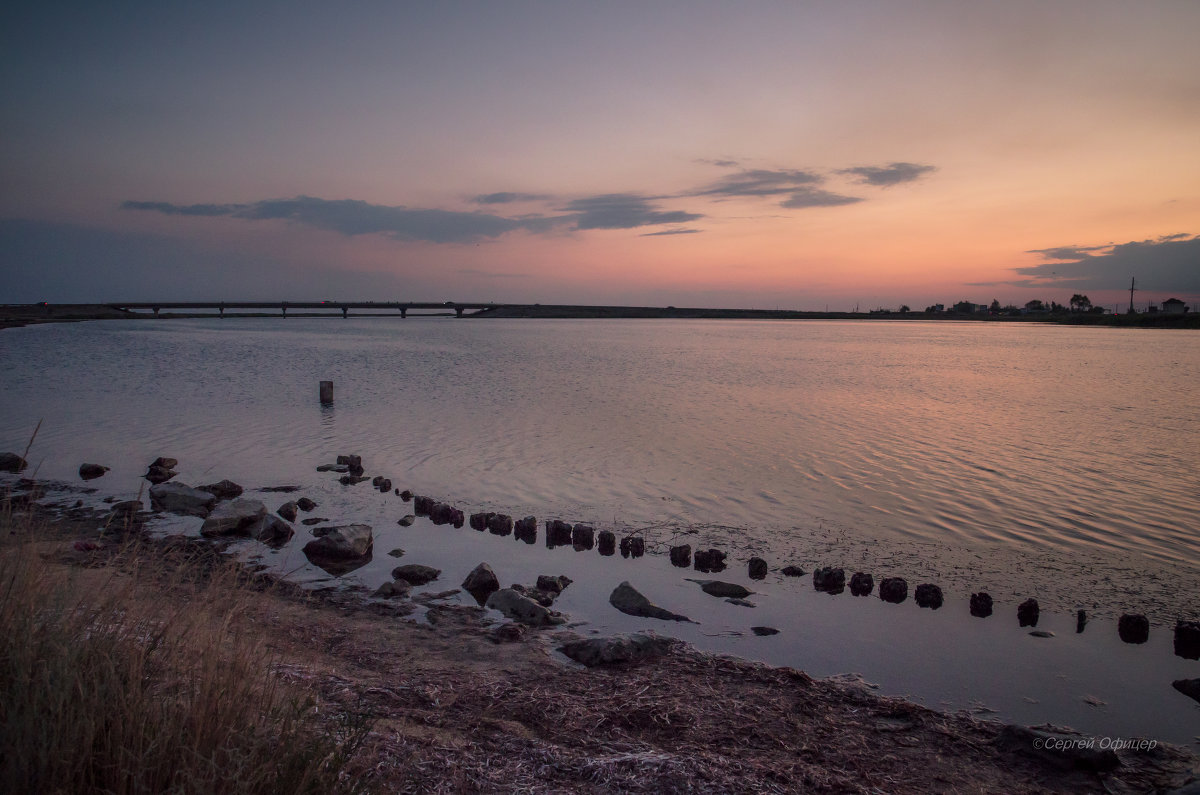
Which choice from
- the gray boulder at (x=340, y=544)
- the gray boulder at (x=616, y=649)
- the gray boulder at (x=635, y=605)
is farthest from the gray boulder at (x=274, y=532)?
the gray boulder at (x=616, y=649)

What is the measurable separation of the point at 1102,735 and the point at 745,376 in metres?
32.9

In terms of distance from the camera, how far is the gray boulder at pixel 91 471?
1305 cm

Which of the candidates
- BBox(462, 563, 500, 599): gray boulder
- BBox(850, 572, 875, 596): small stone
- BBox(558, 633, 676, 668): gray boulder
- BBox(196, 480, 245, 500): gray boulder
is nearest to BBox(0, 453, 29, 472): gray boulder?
BBox(196, 480, 245, 500): gray boulder

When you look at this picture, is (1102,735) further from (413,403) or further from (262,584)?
(413,403)

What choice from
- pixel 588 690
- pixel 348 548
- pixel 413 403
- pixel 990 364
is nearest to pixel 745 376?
pixel 413 403

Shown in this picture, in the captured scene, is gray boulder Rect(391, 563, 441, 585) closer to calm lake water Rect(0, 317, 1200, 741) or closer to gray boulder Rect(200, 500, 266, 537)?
calm lake water Rect(0, 317, 1200, 741)

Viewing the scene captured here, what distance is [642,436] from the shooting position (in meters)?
18.6

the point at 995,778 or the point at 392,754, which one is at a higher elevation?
the point at 392,754

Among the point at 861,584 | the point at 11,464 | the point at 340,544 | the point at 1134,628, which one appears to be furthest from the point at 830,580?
the point at 11,464

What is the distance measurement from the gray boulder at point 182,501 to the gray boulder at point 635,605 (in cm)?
710

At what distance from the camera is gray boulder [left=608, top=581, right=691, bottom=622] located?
760cm

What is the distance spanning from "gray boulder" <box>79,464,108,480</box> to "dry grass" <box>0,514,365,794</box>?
1026cm

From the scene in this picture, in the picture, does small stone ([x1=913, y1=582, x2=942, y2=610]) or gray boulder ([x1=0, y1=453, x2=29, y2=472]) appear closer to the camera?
small stone ([x1=913, y1=582, x2=942, y2=610])

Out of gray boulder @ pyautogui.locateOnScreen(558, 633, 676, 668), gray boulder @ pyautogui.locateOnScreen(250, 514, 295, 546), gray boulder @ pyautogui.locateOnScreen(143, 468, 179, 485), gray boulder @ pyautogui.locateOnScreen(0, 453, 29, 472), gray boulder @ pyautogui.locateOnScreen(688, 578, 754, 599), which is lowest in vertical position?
gray boulder @ pyautogui.locateOnScreen(688, 578, 754, 599)
